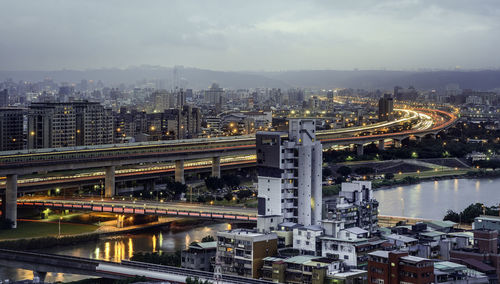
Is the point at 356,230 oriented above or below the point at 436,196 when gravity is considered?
above

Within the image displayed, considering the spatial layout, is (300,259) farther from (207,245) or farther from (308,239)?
(207,245)

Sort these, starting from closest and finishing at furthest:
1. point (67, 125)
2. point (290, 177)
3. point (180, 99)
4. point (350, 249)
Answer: point (350, 249), point (290, 177), point (67, 125), point (180, 99)

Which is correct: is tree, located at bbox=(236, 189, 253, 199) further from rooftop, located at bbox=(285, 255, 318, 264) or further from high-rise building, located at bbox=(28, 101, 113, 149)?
high-rise building, located at bbox=(28, 101, 113, 149)

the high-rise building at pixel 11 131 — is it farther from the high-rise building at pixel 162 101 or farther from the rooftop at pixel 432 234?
the high-rise building at pixel 162 101

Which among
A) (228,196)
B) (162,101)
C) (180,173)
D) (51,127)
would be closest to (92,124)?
(51,127)

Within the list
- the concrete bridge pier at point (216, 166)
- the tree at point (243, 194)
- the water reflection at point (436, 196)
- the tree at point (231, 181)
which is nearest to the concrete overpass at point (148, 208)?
the tree at point (243, 194)

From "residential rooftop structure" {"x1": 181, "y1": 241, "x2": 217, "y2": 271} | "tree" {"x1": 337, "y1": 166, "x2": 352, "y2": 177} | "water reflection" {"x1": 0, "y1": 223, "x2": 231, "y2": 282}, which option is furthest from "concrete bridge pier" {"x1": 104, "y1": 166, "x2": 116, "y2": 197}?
"residential rooftop structure" {"x1": 181, "y1": 241, "x2": 217, "y2": 271}
